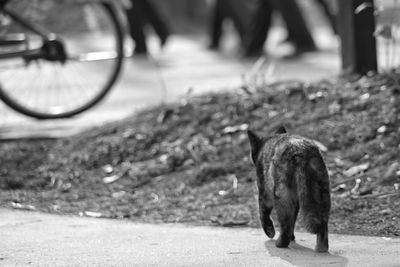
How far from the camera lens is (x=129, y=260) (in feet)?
17.0

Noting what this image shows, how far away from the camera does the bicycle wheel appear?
30.1ft

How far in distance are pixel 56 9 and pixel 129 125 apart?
198 cm

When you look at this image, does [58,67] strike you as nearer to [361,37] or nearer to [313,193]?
[361,37]

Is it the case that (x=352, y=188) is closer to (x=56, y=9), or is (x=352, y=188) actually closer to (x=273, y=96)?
(x=273, y=96)

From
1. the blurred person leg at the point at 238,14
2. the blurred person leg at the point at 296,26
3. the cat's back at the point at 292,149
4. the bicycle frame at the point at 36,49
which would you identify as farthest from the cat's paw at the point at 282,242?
the blurred person leg at the point at 238,14

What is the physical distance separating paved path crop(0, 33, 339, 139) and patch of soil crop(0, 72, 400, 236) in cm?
88

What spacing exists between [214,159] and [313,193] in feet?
7.39

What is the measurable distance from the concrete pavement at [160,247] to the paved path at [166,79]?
2887 mm

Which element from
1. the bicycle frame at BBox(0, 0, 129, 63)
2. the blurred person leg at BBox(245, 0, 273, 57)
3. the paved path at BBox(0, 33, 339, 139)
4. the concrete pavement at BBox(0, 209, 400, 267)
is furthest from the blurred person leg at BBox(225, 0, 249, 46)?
the concrete pavement at BBox(0, 209, 400, 267)

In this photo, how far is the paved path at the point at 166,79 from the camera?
30.7 ft

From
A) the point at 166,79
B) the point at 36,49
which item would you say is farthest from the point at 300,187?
the point at 166,79

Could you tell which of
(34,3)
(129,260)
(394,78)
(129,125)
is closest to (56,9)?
(34,3)

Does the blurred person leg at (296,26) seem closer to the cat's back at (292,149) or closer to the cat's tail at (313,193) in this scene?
the cat's back at (292,149)

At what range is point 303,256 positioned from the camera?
5.14 metres
